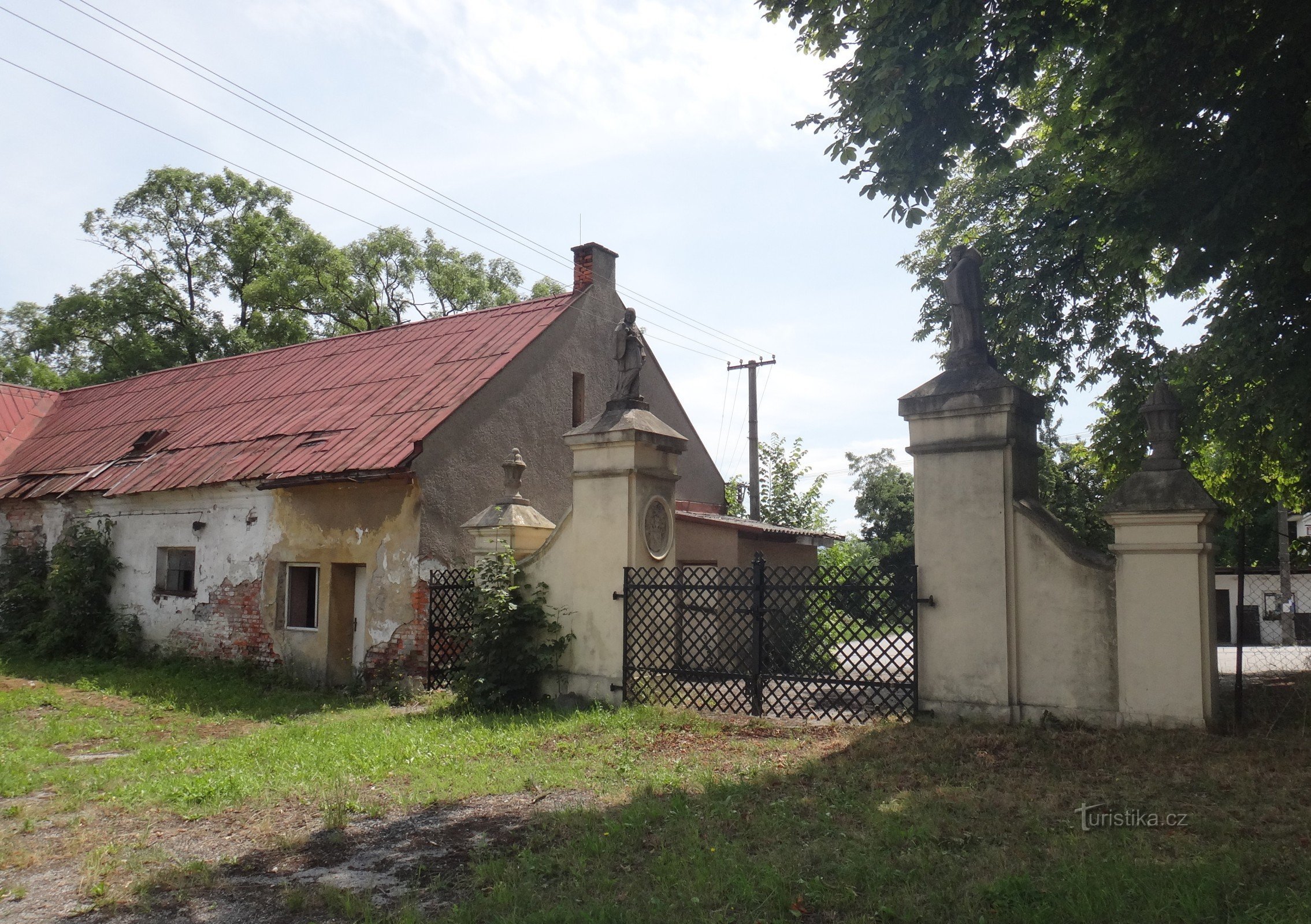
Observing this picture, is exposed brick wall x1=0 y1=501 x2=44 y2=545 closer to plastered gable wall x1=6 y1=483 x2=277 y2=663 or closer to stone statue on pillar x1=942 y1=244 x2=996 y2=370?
plastered gable wall x1=6 y1=483 x2=277 y2=663

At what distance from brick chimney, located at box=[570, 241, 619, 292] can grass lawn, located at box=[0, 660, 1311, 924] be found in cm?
881

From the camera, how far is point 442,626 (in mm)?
11359

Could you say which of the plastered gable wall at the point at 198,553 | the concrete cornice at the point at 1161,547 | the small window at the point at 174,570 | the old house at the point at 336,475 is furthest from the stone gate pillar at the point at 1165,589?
the small window at the point at 174,570

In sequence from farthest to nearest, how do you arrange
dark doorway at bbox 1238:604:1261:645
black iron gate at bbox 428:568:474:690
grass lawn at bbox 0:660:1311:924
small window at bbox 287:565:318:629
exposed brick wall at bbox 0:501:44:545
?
1. dark doorway at bbox 1238:604:1261:645
2. exposed brick wall at bbox 0:501:44:545
3. small window at bbox 287:565:318:629
4. black iron gate at bbox 428:568:474:690
5. grass lawn at bbox 0:660:1311:924

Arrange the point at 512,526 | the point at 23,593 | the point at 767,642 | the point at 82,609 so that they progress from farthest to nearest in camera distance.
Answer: the point at 23,593 < the point at 82,609 < the point at 512,526 < the point at 767,642

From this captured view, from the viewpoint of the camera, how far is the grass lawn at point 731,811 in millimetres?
4113

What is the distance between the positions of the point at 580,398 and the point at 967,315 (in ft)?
26.5

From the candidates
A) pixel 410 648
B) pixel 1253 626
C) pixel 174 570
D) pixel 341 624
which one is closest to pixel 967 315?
pixel 410 648

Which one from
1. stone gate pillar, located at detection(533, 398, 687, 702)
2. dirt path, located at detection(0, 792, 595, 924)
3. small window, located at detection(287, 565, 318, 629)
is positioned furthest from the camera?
small window, located at detection(287, 565, 318, 629)

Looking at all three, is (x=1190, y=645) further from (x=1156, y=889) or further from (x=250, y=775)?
(x=250, y=775)

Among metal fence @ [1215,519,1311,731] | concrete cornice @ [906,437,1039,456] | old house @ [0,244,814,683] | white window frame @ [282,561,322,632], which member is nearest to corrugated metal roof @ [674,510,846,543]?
old house @ [0,244,814,683]

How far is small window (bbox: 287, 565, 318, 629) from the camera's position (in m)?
12.9

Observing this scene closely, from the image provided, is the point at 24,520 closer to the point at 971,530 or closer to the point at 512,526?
the point at 512,526

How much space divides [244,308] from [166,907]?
1185 inches
